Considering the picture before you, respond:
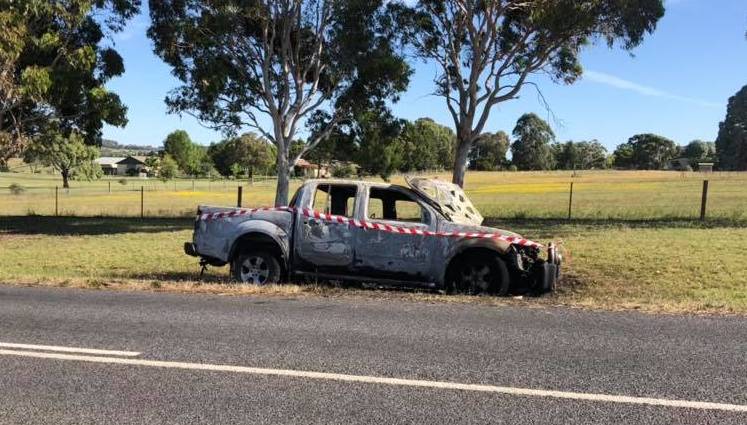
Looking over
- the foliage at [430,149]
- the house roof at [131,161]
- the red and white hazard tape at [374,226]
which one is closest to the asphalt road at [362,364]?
the red and white hazard tape at [374,226]

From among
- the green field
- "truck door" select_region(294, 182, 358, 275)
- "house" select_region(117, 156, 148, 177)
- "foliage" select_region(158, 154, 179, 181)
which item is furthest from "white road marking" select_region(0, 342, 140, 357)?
→ "house" select_region(117, 156, 148, 177)

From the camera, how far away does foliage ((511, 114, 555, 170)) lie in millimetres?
138850

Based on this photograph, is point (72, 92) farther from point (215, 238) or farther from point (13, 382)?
point (13, 382)

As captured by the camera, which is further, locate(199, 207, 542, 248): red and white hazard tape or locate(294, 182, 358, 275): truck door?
locate(294, 182, 358, 275): truck door

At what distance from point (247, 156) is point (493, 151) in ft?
171

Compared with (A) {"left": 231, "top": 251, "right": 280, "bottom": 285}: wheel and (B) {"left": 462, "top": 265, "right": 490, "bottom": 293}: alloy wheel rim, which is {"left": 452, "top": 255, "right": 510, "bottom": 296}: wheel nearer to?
(B) {"left": 462, "top": 265, "right": 490, "bottom": 293}: alloy wheel rim

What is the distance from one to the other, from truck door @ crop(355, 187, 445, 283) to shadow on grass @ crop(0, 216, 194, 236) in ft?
43.3

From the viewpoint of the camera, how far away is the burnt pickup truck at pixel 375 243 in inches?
357

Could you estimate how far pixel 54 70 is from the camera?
19.5 metres

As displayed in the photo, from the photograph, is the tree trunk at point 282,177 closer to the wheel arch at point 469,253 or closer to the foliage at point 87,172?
the wheel arch at point 469,253

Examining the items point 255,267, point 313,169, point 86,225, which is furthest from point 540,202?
point 313,169

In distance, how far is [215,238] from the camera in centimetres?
981

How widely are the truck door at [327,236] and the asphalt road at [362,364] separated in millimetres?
1547

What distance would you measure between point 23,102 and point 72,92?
75.3 inches
